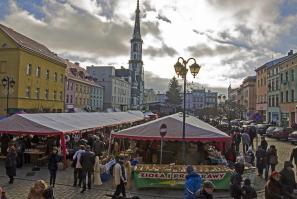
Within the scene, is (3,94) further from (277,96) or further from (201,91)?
(201,91)

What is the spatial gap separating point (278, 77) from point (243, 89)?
39513 millimetres

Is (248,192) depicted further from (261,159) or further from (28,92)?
(28,92)

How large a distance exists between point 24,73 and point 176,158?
99.1 ft

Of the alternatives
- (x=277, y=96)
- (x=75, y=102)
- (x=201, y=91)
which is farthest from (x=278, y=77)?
(x=201, y=91)

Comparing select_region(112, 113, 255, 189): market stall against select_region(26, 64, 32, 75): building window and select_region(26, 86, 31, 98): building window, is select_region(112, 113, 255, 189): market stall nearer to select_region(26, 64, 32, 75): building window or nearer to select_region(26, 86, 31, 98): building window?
select_region(26, 86, 31, 98): building window

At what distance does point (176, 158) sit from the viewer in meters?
16.8

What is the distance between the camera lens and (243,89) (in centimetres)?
9538

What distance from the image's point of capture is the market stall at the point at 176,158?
12.8 m

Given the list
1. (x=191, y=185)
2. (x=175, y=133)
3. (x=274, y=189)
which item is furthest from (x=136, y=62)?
(x=274, y=189)

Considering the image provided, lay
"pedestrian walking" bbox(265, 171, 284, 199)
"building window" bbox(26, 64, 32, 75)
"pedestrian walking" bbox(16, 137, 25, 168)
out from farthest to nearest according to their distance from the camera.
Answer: "building window" bbox(26, 64, 32, 75) < "pedestrian walking" bbox(16, 137, 25, 168) < "pedestrian walking" bbox(265, 171, 284, 199)

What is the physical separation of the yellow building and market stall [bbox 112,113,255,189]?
85.2ft

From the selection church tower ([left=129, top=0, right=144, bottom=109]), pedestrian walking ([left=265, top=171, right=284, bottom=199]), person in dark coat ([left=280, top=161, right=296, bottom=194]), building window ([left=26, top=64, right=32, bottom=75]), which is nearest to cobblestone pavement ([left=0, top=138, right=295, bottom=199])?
person in dark coat ([left=280, top=161, right=296, bottom=194])

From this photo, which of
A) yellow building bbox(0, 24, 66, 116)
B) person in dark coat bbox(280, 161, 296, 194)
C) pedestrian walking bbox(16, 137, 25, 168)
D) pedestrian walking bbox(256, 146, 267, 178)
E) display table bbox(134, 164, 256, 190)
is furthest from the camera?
yellow building bbox(0, 24, 66, 116)

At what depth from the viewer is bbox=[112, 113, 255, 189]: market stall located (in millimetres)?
12789
